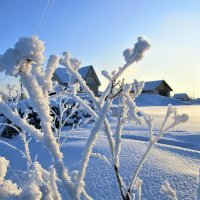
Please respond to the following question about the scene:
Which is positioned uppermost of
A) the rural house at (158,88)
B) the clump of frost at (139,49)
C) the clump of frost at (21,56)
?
the rural house at (158,88)

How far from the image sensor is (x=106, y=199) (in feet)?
12.3

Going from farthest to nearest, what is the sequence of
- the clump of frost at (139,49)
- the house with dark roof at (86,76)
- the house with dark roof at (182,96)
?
the house with dark roof at (182,96), the house with dark roof at (86,76), the clump of frost at (139,49)

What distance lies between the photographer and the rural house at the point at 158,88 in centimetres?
5250

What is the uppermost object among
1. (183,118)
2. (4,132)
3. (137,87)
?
(137,87)

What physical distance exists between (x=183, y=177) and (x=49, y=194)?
144 inches

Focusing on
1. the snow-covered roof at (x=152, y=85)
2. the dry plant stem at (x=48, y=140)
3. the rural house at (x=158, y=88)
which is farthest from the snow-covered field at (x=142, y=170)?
the rural house at (x=158, y=88)

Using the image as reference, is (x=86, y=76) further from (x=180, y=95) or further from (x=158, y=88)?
(x=180, y=95)

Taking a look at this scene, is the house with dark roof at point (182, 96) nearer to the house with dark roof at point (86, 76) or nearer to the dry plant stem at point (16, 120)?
the house with dark roof at point (86, 76)

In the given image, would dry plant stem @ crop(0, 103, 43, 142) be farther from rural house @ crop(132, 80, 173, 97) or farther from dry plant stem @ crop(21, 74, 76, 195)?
rural house @ crop(132, 80, 173, 97)

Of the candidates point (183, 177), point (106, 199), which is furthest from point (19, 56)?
point (183, 177)

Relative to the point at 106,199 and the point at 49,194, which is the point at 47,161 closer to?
the point at 106,199

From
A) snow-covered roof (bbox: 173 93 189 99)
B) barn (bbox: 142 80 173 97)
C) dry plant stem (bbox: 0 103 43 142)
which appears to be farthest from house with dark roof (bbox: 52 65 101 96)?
dry plant stem (bbox: 0 103 43 142)

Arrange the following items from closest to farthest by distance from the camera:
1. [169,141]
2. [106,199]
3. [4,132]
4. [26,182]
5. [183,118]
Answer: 1. [26,182]
2. [183,118]
3. [106,199]
4. [169,141]
5. [4,132]

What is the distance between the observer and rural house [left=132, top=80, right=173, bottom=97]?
52500 mm
